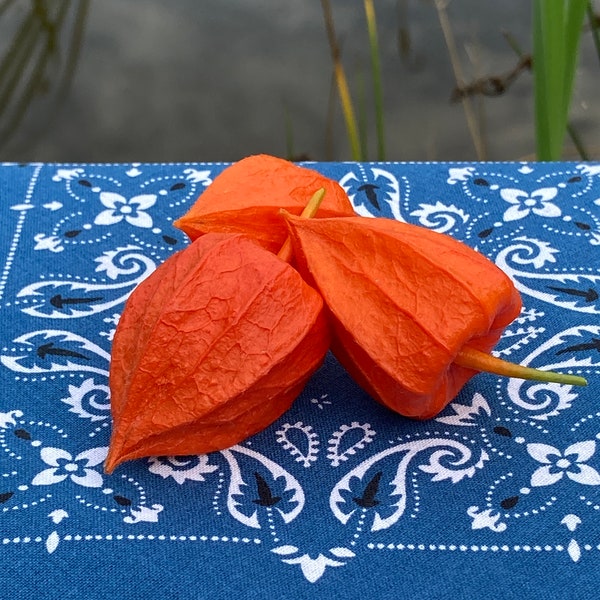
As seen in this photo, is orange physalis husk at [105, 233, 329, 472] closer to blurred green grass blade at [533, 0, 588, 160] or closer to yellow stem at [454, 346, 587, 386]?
yellow stem at [454, 346, 587, 386]

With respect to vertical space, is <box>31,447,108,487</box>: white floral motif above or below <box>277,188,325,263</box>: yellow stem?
below

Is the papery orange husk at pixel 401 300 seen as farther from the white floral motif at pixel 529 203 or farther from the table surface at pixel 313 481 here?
the white floral motif at pixel 529 203

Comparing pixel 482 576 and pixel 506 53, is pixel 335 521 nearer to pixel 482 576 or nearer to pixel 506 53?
pixel 482 576

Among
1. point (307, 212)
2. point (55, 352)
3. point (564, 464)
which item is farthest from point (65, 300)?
point (564, 464)

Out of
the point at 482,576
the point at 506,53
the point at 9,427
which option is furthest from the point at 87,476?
the point at 506,53

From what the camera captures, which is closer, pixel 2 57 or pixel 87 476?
pixel 87 476

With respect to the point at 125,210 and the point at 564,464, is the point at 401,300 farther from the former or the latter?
the point at 125,210

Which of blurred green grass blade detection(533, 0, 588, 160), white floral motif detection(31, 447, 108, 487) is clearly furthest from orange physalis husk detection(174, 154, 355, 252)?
blurred green grass blade detection(533, 0, 588, 160)
